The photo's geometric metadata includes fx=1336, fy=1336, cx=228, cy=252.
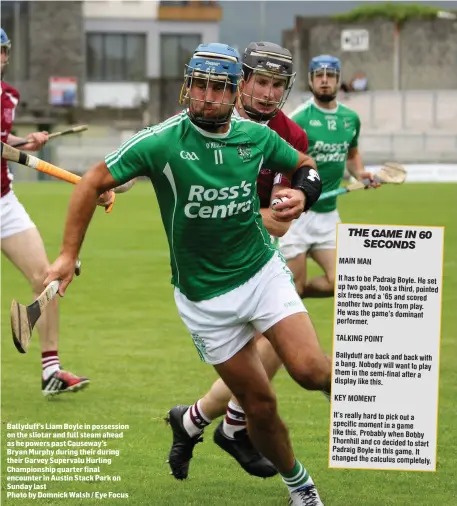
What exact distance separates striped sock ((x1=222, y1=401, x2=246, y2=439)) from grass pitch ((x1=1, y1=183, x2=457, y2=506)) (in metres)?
0.22

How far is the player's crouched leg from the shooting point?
18.9ft

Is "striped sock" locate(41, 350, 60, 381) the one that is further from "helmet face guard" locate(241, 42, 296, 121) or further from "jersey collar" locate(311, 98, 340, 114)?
"jersey collar" locate(311, 98, 340, 114)

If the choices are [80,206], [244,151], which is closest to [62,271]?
[80,206]

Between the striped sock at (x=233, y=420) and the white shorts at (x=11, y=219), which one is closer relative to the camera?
the striped sock at (x=233, y=420)

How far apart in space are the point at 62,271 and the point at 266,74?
1673mm

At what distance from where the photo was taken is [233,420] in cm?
684

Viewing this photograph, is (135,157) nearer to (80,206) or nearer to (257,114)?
(80,206)

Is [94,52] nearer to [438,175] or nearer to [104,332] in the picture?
[438,175]

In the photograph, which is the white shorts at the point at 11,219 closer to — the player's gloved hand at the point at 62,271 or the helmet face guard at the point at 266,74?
the helmet face guard at the point at 266,74

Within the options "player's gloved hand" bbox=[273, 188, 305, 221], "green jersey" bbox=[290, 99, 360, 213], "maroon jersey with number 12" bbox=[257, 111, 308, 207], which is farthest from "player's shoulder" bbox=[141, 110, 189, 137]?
"green jersey" bbox=[290, 99, 360, 213]

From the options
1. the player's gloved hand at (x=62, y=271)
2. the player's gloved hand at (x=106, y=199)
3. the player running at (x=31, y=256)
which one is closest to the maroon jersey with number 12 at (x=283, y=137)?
the player's gloved hand at (x=106, y=199)

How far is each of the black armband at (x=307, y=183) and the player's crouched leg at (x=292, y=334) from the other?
38cm

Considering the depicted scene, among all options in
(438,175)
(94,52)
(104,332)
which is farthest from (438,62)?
(104,332)

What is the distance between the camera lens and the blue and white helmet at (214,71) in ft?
18.4
